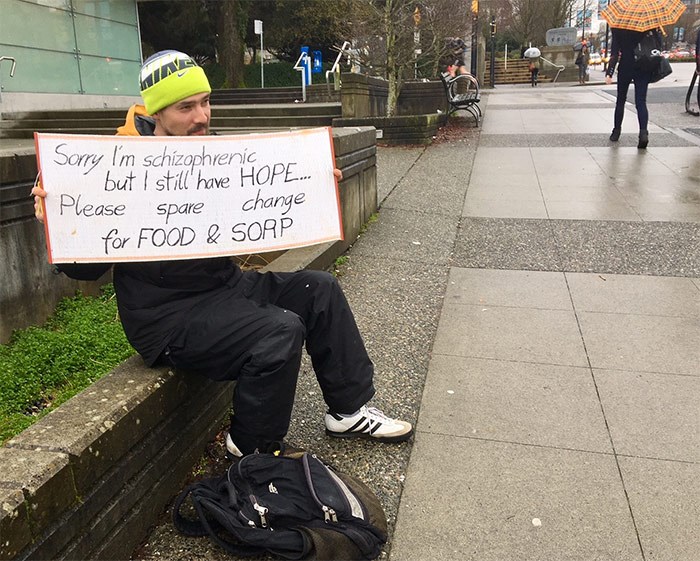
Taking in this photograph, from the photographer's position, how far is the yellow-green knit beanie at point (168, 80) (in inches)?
97.8

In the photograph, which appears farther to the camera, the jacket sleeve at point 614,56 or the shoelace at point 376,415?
the jacket sleeve at point 614,56

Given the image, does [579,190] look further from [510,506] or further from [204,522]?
[204,522]

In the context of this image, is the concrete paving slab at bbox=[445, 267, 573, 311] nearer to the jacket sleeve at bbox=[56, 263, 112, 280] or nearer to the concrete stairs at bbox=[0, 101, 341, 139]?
the jacket sleeve at bbox=[56, 263, 112, 280]

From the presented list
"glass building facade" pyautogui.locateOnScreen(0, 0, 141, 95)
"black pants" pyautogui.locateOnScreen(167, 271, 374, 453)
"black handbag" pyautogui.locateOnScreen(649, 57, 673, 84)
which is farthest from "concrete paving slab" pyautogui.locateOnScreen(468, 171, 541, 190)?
"glass building facade" pyautogui.locateOnScreen(0, 0, 141, 95)

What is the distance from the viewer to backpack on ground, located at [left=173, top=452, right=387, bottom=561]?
2.08 meters

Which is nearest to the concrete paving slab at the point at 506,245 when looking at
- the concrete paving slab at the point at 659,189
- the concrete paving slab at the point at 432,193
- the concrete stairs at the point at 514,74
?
the concrete paving slab at the point at 432,193

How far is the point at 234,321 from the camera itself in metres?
2.38

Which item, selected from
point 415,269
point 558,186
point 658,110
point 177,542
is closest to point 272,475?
point 177,542

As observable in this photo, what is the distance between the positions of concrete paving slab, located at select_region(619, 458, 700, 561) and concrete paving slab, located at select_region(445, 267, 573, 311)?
6.19 feet

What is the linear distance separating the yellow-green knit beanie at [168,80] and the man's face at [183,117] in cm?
3

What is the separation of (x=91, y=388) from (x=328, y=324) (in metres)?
0.95

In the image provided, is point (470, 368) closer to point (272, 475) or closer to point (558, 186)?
point (272, 475)

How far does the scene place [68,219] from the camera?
7.86ft

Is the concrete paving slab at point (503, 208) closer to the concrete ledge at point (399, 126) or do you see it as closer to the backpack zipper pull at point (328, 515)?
the concrete ledge at point (399, 126)
